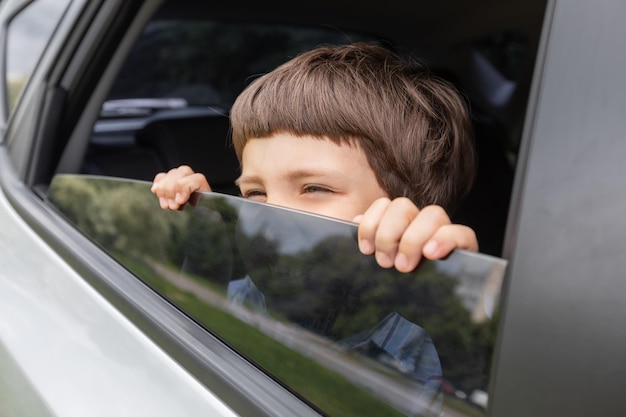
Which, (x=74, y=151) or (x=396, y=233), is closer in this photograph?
(x=396, y=233)

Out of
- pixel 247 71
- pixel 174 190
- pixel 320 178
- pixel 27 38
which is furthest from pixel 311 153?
pixel 247 71

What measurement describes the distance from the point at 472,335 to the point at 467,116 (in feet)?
3.61

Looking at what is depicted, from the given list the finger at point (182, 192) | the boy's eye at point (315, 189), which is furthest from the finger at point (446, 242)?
the boy's eye at point (315, 189)

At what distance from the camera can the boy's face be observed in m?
1.39

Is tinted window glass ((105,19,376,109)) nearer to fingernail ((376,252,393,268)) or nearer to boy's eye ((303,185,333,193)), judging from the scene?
boy's eye ((303,185,333,193))

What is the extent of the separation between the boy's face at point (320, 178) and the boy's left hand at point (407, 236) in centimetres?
56

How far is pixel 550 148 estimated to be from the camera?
1.93 feet

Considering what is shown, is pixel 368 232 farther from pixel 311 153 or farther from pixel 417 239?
pixel 311 153

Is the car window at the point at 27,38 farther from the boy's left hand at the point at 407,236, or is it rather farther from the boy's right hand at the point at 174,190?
the boy's left hand at the point at 407,236

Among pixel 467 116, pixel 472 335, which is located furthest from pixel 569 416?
pixel 467 116

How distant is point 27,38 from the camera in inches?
92.0

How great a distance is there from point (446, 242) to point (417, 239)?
0.04 meters

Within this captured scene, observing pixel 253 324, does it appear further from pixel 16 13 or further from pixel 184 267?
pixel 16 13

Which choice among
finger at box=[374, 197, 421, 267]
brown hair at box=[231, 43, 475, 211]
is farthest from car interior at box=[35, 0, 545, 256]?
finger at box=[374, 197, 421, 267]
